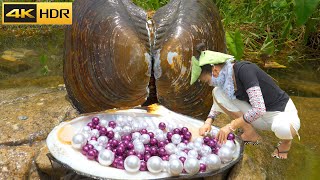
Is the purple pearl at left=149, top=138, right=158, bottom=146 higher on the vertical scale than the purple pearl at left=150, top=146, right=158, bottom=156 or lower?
lower

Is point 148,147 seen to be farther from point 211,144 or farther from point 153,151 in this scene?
point 211,144

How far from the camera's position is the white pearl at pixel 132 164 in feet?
5.45

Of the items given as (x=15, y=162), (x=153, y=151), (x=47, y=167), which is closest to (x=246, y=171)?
(x=153, y=151)

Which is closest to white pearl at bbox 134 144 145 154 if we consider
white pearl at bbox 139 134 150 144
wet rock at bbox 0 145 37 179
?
white pearl at bbox 139 134 150 144

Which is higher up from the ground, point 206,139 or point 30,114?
point 206,139

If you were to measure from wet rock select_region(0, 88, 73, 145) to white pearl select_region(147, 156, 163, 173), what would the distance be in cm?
78

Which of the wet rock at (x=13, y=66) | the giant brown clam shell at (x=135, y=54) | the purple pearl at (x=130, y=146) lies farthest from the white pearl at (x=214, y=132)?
the wet rock at (x=13, y=66)

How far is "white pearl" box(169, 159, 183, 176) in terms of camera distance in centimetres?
163

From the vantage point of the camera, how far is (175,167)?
163cm

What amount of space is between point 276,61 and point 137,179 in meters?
2.67

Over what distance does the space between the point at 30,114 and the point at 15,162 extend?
45 centimetres

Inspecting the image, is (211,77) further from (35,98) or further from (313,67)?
(313,67)

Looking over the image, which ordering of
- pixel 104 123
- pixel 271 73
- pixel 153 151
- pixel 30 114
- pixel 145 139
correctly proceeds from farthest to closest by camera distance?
pixel 271 73 → pixel 30 114 → pixel 104 123 → pixel 145 139 → pixel 153 151

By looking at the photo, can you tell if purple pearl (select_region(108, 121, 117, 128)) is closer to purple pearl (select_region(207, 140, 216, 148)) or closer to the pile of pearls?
the pile of pearls
